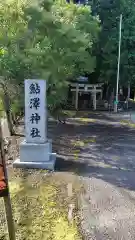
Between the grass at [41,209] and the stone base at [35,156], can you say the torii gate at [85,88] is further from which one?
the grass at [41,209]

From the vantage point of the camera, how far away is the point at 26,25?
37.1 ft

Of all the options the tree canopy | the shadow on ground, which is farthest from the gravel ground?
the tree canopy

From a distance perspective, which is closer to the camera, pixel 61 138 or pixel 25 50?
pixel 25 50

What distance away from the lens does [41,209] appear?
24.2 feet

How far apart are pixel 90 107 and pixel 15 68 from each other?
13.5 metres

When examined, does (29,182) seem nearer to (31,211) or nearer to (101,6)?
(31,211)

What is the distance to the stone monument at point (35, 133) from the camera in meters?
10.1

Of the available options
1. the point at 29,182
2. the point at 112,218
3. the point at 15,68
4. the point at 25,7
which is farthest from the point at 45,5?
the point at 112,218

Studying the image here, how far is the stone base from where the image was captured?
33.4 ft

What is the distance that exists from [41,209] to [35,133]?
3.23m

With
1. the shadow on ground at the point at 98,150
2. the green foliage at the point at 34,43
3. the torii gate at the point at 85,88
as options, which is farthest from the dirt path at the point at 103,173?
the torii gate at the point at 85,88

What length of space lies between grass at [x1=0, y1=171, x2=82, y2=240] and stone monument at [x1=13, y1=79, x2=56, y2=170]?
0.60 metres

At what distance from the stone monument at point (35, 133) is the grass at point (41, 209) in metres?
0.60

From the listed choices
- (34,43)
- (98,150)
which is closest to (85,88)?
(98,150)
